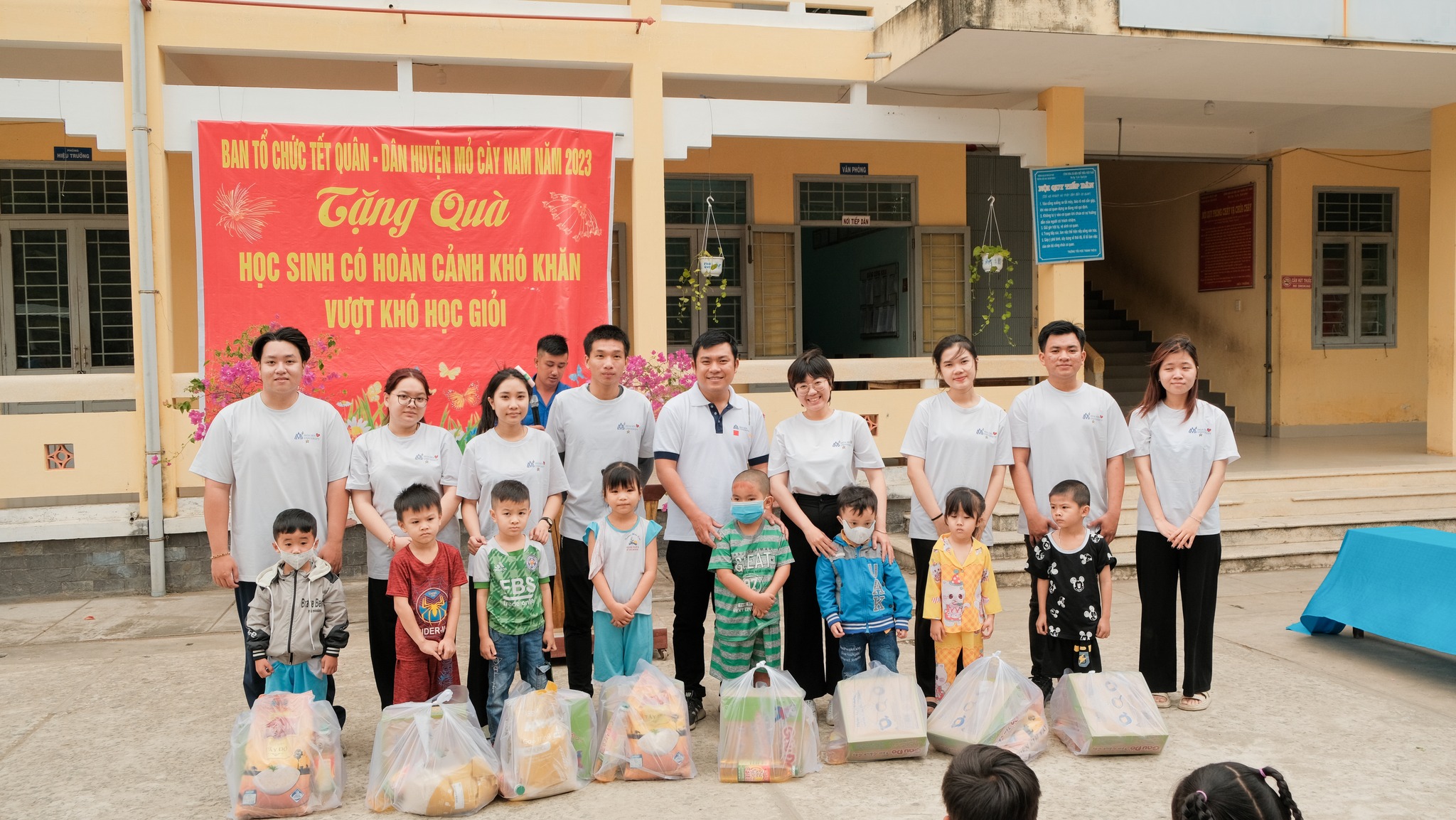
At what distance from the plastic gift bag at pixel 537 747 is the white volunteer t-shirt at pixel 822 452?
48.7 inches

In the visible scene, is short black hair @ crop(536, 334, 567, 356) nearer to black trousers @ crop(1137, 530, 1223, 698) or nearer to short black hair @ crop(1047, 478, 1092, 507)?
short black hair @ crop(1047, 478, 1092, 507)

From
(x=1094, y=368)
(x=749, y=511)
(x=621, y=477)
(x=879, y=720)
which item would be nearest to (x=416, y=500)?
(x=621, y=477)

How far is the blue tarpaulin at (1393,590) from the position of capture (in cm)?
476

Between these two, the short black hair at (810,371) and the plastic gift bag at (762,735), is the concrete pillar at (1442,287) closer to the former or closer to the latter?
the short black hair at (810,371)

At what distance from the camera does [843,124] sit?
7.76 m

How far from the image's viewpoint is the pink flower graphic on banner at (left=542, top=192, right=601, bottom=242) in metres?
7.26

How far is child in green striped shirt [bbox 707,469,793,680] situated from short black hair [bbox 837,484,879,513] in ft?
0.89

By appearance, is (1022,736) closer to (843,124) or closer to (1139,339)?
(843,124)

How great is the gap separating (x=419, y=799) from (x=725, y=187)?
23.9 feet

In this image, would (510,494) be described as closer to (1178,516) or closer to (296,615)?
(296,615)

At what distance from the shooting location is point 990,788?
1.89 m

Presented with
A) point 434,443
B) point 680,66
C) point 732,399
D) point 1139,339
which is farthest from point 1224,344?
point 434,443

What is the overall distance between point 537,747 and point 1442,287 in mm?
8865

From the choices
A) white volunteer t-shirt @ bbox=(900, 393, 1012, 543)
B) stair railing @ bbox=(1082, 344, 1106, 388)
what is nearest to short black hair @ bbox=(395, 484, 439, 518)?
white volunteer t-shirt @ bbox=(900, 393, 1012, 543)
